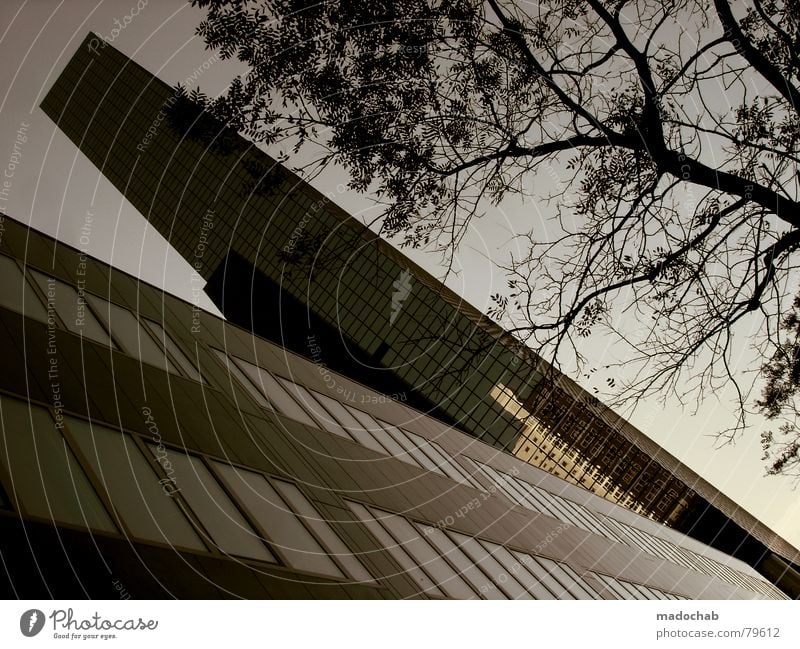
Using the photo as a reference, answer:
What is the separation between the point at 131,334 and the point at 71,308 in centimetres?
104

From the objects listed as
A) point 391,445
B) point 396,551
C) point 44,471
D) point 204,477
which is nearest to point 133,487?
point 44,471

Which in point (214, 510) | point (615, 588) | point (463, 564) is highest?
point (615, 588)

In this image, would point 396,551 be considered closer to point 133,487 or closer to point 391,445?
point 133,487

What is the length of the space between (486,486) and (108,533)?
13635 millimetres

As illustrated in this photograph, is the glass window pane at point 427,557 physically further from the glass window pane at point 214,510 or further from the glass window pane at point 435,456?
the glass window pane at point 435,456

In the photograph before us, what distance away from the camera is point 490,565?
1143cm

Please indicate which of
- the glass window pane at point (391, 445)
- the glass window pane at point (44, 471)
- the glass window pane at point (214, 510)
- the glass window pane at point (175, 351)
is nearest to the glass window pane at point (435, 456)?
the glass window pane at point (391, 445)

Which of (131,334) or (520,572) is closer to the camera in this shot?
(131,334)

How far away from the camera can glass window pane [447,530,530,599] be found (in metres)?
11.1

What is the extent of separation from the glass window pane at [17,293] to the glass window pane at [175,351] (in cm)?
226

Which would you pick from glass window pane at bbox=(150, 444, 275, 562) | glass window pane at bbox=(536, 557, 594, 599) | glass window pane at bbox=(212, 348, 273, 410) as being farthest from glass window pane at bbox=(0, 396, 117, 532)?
glass window pane at bbox=(536, 557, 594, 599)

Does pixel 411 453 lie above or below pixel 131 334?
above

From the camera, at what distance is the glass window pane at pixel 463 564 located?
1034 centimetres
